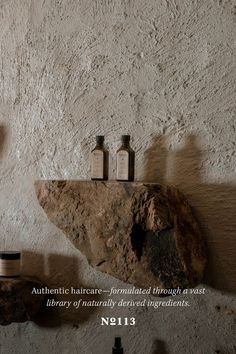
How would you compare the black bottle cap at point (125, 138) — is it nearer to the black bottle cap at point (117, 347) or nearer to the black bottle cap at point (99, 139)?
the black bottle cap at point (99, 139)

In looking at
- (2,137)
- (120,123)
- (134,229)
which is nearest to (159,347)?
(134,229)

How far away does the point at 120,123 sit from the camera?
3.85ft

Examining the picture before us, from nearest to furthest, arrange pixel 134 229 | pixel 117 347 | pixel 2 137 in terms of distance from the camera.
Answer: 1. pixel 134 229
2. pixel 117 347
3. pixel 2 137

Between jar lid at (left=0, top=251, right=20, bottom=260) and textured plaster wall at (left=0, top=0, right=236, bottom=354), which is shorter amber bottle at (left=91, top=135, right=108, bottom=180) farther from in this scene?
jar lid at (left=0, top=251, right=20, bottom=260)

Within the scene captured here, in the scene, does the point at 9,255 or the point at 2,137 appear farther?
the point at 2,137

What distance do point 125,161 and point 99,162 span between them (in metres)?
0.09

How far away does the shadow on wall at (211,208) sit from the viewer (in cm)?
100

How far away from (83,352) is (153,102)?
2.42 feet

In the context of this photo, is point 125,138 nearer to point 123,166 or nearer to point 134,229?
point 123,166

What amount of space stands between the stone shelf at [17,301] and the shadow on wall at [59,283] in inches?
2.6

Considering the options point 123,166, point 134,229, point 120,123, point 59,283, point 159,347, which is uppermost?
point 120,123

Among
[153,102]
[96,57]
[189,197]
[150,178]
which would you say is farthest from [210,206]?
[96,57]

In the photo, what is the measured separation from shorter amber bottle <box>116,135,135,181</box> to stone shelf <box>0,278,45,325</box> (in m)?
0.44

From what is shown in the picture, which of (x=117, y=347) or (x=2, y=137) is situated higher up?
Result: (x=2, y=137)
